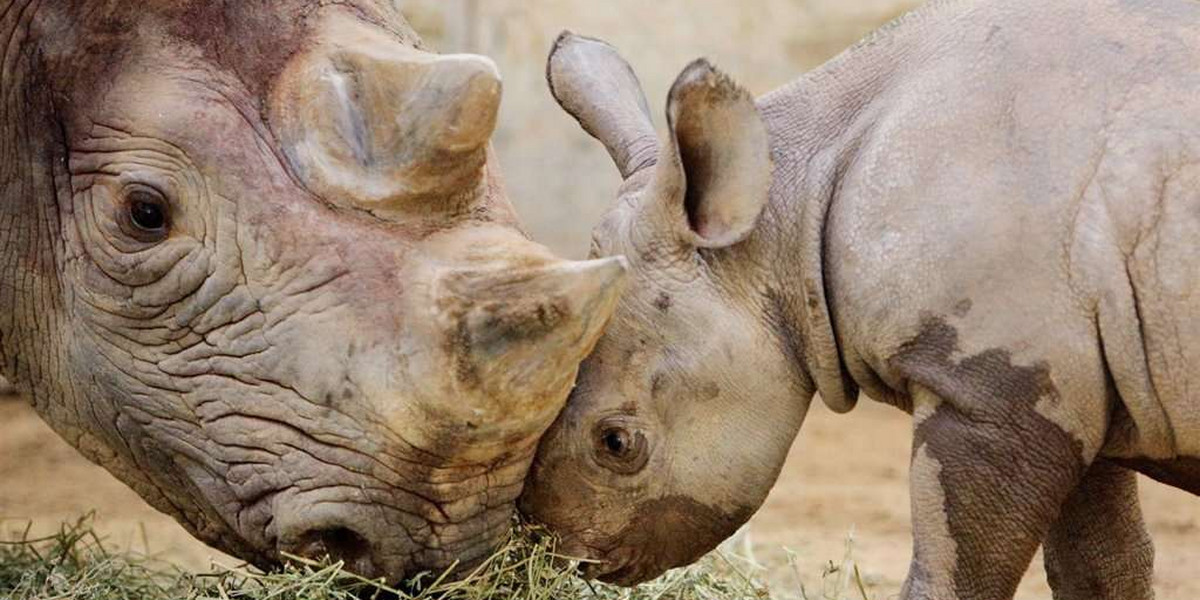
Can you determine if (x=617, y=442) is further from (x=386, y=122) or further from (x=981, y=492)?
(x=386, y=122)

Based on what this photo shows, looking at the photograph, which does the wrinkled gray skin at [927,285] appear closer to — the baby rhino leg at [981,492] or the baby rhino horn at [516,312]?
the baby rhino leg at [981,492]

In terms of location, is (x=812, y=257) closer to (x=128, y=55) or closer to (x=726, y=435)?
(x=726, y=435)

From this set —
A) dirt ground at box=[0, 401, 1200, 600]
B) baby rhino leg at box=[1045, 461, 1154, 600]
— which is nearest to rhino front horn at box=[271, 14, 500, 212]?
baby rhino leg at box=[1045, 461, 1154, 600]

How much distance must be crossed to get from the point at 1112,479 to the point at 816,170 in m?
1.16

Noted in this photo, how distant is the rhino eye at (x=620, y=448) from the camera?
4961 millimetres

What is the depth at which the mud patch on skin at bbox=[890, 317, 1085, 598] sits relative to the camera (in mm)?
4566

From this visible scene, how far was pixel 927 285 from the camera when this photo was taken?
462cm

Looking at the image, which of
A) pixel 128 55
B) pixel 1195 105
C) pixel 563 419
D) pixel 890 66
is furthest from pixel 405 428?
pixel 1195 105

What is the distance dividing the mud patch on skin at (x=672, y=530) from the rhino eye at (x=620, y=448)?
11cm

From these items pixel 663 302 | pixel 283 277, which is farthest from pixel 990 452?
pixel 283 277

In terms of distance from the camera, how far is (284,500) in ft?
14.9

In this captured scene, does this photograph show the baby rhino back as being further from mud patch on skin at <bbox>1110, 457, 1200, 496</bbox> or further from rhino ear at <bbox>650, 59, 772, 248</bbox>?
rhino ear at <bbox>650, 59, 772, 248</bbox>

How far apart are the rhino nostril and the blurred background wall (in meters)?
5.46

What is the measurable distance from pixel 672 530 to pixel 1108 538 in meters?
1.16
